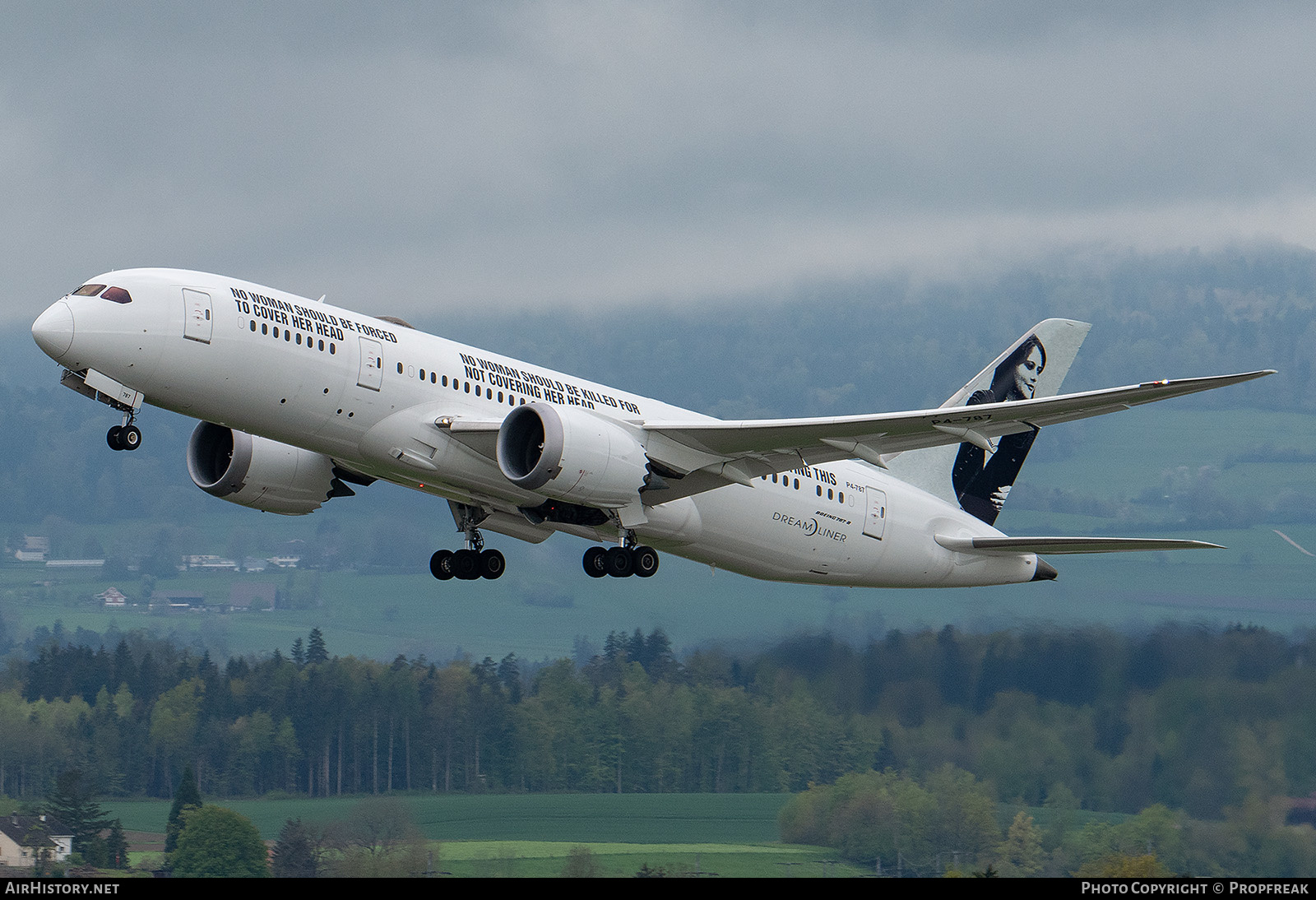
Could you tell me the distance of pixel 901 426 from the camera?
95.6ft

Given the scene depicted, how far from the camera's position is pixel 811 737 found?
44.5 meters

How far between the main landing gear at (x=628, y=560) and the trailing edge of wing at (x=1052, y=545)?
844cm

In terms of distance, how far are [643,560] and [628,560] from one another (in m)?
0.32

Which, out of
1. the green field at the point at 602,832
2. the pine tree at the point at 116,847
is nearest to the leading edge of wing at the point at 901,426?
the green field at the point at 602,832

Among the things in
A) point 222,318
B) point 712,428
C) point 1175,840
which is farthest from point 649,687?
point 222,318

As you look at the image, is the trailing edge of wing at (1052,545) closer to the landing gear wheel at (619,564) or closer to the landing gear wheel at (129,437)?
the landing gear wheel at (619,564)

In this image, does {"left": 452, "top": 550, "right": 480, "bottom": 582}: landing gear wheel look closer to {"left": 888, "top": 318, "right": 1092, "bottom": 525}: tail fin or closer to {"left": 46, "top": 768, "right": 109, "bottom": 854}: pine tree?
{"left": 888, "top": 318, "right": 1092, "bottom": 525}: tail fin

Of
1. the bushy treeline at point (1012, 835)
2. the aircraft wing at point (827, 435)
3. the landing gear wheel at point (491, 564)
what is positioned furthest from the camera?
the bushy treeline at point (1012, 835)

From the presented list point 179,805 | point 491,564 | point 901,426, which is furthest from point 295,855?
point 901,426

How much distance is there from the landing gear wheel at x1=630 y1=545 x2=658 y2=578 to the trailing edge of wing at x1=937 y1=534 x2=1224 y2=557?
27.4 feet

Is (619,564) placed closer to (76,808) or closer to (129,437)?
(129,437)

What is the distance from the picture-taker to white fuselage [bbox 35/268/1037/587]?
2725 cm

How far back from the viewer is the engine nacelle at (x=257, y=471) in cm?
3328
